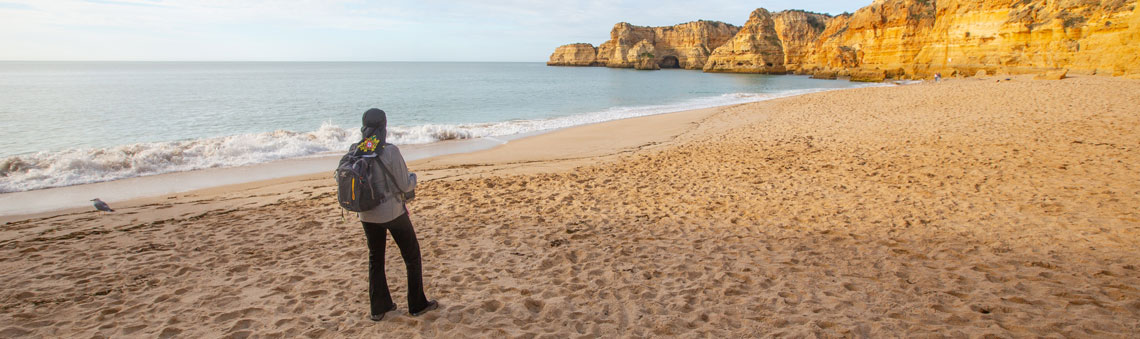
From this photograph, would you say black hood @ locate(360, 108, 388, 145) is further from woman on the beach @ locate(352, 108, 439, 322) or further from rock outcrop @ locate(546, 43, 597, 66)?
rock outcrop @ locate(546, 43, 597, 66)

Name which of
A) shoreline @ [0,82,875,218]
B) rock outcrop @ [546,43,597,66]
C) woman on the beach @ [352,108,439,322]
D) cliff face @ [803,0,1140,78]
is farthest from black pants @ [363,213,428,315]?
rock outcrop @ [546,43,597,66]

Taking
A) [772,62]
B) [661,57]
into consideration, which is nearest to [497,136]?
[772,62]

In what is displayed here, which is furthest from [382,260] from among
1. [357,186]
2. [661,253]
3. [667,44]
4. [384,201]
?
[667,44]

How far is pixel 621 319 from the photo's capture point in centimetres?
342

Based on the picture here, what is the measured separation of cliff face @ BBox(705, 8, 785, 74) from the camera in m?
75.4

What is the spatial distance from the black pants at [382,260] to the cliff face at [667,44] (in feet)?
323

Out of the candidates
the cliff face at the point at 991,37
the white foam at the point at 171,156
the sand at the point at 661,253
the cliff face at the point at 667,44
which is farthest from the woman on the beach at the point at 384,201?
the cliff face at the point at 667,44

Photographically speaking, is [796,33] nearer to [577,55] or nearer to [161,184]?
[577,55]

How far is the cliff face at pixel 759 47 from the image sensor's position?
75.4m

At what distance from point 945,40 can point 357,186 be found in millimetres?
47147

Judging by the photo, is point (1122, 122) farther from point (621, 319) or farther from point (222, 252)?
point (222, 252)

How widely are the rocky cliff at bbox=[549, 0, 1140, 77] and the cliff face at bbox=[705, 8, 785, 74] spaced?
16 cm

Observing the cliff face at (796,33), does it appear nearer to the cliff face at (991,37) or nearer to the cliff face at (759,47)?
the cliff face at (759,47)

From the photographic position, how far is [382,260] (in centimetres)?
330
